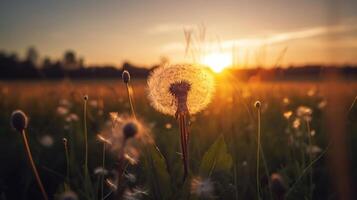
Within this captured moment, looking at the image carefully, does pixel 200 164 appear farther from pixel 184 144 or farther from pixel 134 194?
pixel 134 194

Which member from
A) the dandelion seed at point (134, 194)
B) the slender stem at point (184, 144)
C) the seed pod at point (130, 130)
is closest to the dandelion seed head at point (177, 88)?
the slender stem at point (184, 144)

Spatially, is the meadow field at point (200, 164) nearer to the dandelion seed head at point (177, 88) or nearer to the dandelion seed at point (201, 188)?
the dandelion seed at point (201, 188)

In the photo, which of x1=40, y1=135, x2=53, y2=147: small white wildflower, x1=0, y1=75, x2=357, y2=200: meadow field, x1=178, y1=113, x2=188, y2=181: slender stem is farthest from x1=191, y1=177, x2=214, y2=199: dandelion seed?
x1=40, y1=135, x2=53, y2=147: small white wildflower

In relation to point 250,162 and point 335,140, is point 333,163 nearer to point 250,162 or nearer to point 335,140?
point 250,162

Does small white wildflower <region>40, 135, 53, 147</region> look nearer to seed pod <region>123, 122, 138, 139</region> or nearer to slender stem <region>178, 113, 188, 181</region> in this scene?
slender stem <region>178, 113, 188, 181</region>

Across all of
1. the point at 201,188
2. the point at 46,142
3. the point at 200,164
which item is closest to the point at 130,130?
the point at 201,188

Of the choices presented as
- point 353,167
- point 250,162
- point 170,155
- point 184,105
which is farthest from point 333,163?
point 184,105

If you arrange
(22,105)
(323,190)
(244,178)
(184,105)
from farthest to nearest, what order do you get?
1. (22,105)
2. (323,190)
3. (244,178)
4. (184,105)
